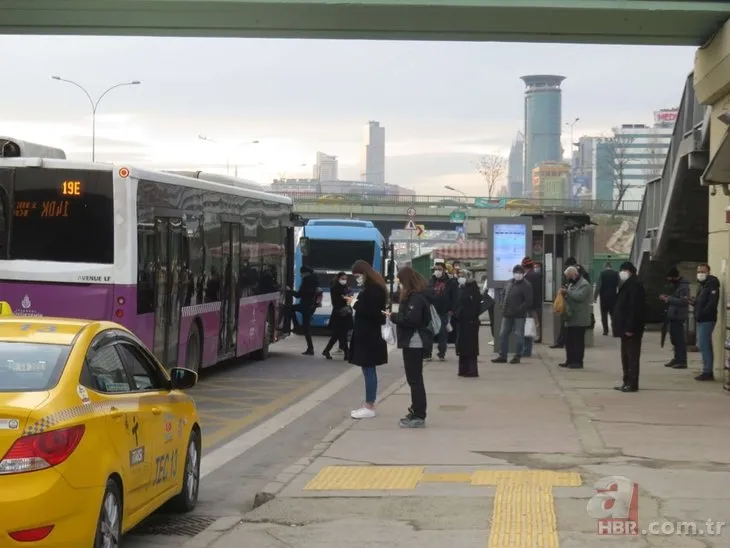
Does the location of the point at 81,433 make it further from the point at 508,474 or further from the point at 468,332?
the point at 468,332

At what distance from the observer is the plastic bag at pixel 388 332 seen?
13.6 metres

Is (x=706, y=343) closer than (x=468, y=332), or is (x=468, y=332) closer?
(x=706, y=343)

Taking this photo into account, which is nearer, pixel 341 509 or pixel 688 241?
pixel 341 509

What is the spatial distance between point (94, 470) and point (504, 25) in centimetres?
1273

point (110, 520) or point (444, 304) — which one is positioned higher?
point (444, 304)

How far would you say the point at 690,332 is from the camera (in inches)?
988

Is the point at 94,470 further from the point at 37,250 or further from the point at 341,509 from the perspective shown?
the point at 37,250

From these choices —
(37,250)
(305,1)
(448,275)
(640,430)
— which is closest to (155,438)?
(640,430)

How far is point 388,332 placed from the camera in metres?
14.0

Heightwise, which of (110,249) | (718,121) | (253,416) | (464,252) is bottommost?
(253,416)

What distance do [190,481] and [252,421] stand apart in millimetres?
5616

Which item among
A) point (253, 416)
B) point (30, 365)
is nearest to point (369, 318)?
point (253, 416)

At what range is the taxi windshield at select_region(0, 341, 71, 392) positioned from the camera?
6270 mm

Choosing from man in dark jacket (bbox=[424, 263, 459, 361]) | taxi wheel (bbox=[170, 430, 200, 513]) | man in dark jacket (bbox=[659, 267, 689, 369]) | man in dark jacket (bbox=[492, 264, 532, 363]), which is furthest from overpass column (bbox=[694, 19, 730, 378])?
taxi wheel (bbox=[170, 430, 200, 513])
